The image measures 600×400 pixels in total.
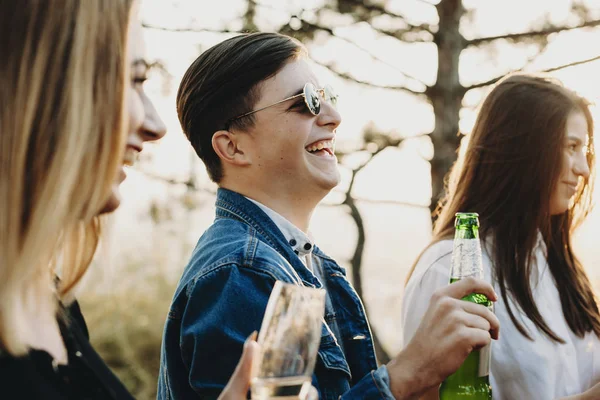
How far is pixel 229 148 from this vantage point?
244 cm

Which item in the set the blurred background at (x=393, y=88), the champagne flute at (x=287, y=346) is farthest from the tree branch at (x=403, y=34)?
the champagne flute at (x=287, y=346)

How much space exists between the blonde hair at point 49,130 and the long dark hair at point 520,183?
73.3 inches

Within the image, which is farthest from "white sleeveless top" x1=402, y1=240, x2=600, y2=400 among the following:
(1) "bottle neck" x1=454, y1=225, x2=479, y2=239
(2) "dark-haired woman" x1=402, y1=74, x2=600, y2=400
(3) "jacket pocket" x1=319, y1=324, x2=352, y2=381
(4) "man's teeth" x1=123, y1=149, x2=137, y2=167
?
(4) "man's teeth" x1=123, y1=149, x2=137, y2=167

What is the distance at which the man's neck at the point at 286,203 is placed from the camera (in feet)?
7.75

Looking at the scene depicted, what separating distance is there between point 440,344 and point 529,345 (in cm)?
98

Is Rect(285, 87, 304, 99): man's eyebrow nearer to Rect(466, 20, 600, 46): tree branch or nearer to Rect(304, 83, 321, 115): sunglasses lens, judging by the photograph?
Rect(304, 83, 321, 115): sunglasses lens

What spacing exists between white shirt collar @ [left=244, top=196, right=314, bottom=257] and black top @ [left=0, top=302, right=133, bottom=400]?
776 millimetres

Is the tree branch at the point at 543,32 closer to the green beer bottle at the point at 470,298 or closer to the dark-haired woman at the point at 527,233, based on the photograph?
the dark-haired woman at the point at 527,233

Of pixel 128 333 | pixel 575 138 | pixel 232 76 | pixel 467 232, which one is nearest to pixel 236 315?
pixel 467 232

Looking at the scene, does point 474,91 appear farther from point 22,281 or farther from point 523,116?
point 22,281

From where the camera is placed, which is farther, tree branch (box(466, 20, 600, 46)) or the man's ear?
tree branch (box(466, 20, 600, 46))

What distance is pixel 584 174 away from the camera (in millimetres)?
3004

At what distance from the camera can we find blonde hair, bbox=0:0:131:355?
1.29 metres

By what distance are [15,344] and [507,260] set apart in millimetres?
2107
